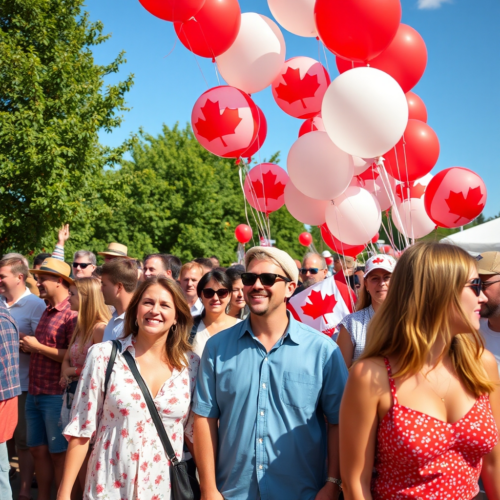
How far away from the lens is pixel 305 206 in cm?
511

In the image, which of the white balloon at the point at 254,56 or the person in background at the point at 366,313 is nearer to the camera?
the person in background at the point at 366,313

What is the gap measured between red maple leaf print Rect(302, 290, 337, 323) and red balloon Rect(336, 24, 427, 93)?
2132 millimetres

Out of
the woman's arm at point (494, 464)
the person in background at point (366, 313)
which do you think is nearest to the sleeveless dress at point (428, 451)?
the woman's arm at point (494, 464)

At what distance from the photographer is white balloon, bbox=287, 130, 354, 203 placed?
4289mm

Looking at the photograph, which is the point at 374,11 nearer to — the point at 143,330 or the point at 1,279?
the point at 143,330

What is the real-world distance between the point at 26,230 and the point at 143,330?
33.5 feet

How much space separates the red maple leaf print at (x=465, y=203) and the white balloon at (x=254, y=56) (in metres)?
Answer: 2.04

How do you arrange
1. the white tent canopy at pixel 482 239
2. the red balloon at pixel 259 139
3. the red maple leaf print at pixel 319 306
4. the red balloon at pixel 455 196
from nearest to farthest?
the red balloon at pixel 455 196 < the red balloon at pixel 259 139 < the red maple leaf print at pixel 319 306 < the white tent canopy at pixel 482 239

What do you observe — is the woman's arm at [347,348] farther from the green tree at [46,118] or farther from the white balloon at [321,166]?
the green tree at [46,118]

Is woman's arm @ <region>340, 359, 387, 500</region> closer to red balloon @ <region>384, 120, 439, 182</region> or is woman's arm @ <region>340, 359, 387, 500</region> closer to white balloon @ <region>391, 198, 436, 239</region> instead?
red balloon @ <region>384, 120, 439, 182</region>

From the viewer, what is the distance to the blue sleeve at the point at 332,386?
2.38 m

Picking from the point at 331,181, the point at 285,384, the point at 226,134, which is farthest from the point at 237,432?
the point at 226,134

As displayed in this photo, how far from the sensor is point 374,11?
3.73 metres

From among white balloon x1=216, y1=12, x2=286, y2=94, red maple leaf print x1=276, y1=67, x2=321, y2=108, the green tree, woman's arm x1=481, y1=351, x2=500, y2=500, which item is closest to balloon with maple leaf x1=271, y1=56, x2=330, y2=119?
red maple leaf print x1=276, y1=67, x2=321, y2=108
